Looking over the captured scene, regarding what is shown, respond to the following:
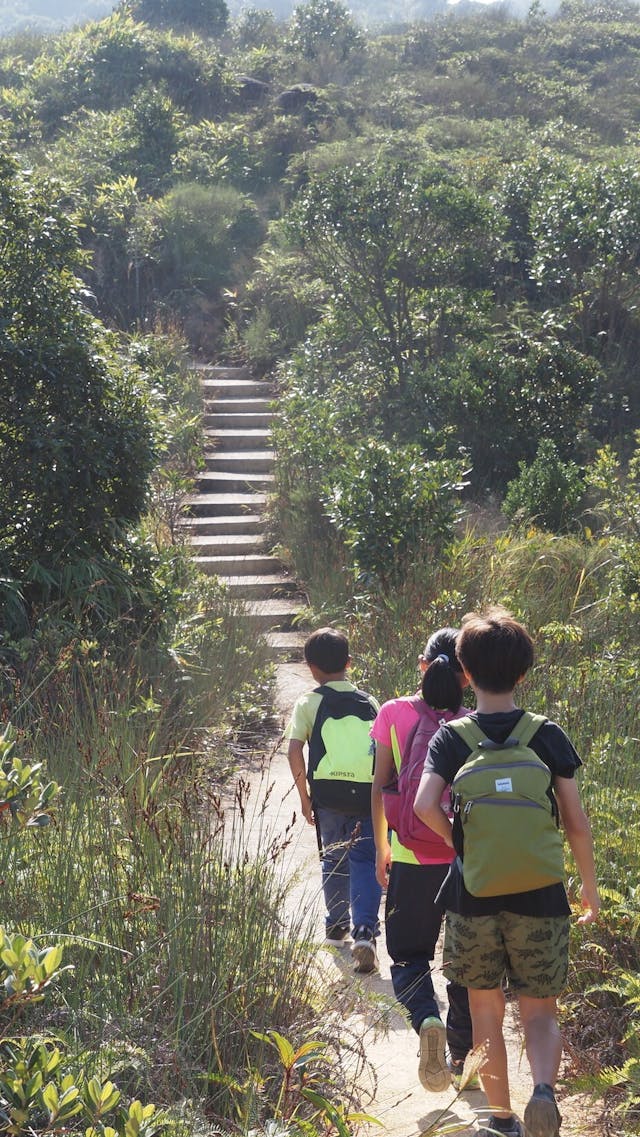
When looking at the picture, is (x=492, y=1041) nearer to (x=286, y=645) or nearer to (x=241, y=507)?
(x=286, y=645)

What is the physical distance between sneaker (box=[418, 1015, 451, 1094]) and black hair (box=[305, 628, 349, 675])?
1.52 meters

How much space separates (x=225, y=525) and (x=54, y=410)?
5.55 metres

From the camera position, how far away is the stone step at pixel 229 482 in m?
13.9

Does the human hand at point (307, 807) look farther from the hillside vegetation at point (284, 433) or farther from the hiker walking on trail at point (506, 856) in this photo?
the hiker walking on trail at point (506, 856)

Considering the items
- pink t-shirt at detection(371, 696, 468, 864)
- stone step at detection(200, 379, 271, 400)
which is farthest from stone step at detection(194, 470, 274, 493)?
pink t-shirt at detection(371, 696, 468, 864)

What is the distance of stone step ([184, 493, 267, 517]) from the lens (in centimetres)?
1335

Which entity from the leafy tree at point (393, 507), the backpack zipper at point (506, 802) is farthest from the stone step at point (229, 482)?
the backpack zipper at point (506, 802)

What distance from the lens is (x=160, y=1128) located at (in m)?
2.60

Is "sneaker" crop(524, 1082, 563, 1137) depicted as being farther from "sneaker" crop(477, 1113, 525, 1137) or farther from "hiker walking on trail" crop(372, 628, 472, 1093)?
"hiker walking on trail" crop(372, 628, 472, 1093)

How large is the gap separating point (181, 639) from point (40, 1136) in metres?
5.75

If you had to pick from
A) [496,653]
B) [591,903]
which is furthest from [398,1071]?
[496,653]

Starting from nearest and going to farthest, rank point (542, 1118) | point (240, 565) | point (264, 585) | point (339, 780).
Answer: point (542, 1118) < point (339, 780) < point (264, 585) < point (240, 565)

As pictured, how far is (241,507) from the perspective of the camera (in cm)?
1349

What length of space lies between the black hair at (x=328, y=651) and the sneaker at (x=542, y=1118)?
203 cm
